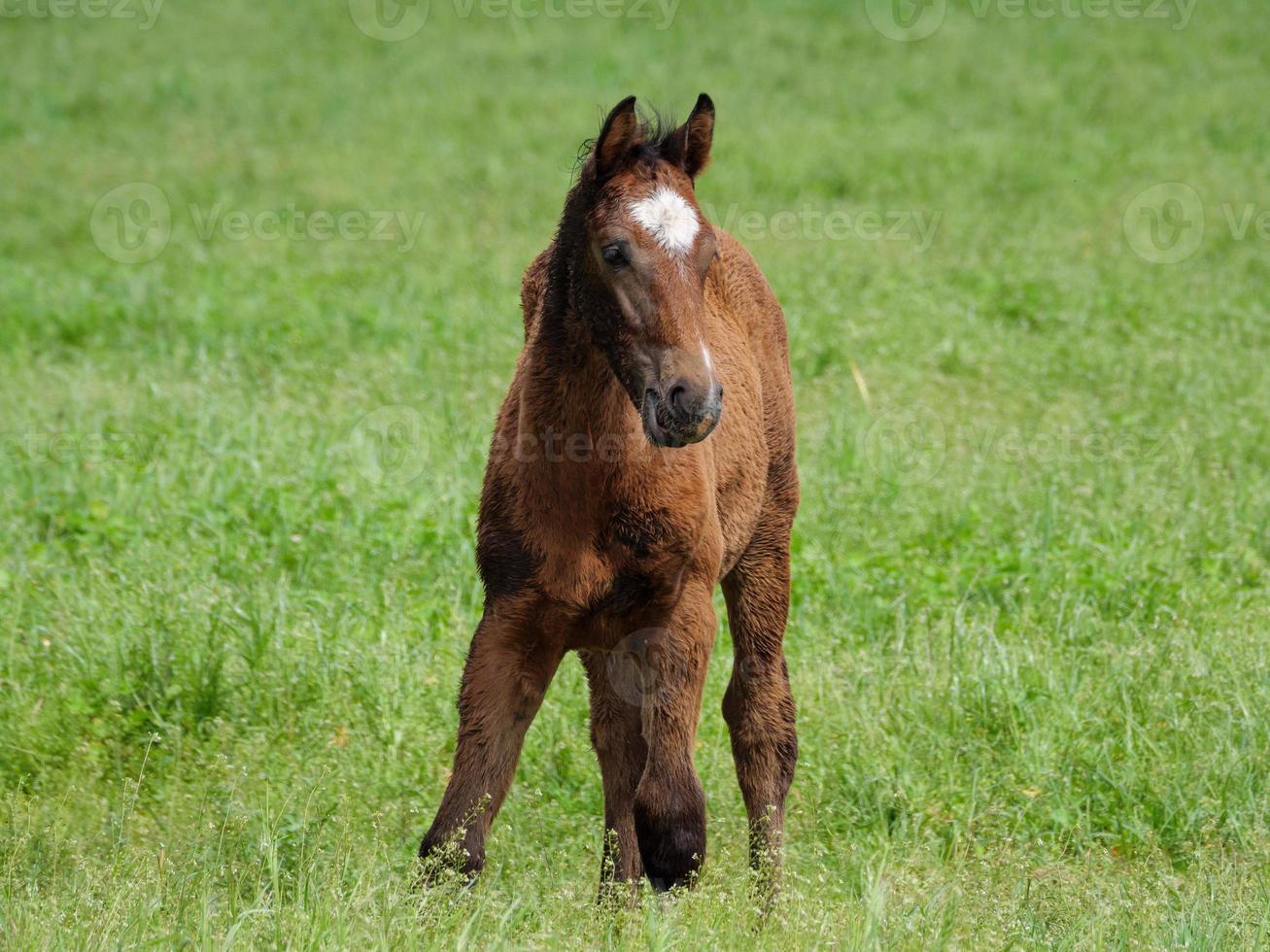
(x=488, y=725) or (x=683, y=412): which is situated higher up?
(x=683, y=412)

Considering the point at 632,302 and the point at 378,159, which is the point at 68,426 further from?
the point at 378,159

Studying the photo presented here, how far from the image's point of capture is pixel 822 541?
23.6 ft

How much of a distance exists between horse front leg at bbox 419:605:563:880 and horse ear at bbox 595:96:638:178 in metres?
1.22

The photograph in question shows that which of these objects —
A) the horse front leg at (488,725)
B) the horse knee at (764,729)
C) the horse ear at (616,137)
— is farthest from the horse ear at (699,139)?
the horse knee at (764,729)

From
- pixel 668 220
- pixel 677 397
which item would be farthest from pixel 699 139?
pixel 677 397

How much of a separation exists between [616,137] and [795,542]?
369 centimetres

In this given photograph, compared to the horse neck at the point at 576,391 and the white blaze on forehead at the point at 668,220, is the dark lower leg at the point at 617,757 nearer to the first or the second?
the horse neck at the point at 576,391

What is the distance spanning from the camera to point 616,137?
3783 millimetres

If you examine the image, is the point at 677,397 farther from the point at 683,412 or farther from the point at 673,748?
the point at 673,748

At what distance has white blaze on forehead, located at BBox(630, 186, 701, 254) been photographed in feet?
12.0

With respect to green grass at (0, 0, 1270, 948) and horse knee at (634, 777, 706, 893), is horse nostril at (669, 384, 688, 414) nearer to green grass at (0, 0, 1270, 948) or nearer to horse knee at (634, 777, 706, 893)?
horse knee at (634, 777, 706, 893)

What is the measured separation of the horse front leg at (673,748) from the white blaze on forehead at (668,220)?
3.30 ft

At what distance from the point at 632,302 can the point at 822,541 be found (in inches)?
148

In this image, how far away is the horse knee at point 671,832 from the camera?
3.98 meters
